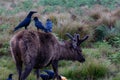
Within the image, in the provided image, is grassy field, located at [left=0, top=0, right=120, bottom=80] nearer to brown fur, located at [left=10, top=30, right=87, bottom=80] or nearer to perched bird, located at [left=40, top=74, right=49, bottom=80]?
perched bird, located at [left=40, top=74, right=49, bottom=80]

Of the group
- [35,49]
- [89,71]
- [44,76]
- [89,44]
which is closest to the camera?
[35,49]

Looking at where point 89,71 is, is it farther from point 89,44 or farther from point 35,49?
point 89,44

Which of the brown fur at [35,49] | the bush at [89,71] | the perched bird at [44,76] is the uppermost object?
the brown fur at [35,49]

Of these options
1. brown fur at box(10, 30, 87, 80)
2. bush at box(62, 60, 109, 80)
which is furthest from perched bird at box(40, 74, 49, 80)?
bush at box(62, 60, 109, 80)

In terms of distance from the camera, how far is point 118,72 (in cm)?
922

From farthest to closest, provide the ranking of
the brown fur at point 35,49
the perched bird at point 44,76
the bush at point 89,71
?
the bush at point 89,71
the perched bird at point 44,76
the brown fur at point 35,49

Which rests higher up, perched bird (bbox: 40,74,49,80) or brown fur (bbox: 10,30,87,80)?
brown fur (bbox: 10,30,87,80)

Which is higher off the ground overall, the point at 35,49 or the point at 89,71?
the point at 35,49

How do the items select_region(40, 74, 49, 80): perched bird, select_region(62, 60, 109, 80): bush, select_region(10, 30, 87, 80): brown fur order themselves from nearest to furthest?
select_region(10, 30, 87, 80): brown fur → select_region(40, 74, 49, 80): perched bird → select_region(62, 60, 109, 80): bush

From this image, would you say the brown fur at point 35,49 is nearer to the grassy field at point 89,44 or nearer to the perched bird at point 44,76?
the perched bird at point 44,76

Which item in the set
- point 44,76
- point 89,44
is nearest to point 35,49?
point 44,76

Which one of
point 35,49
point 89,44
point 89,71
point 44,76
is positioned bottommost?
point 89,44

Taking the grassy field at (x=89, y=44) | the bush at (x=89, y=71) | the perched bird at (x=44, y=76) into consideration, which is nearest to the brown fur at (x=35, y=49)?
the perched bird at (x=44, y=76)

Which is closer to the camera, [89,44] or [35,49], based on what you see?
[35,49]
